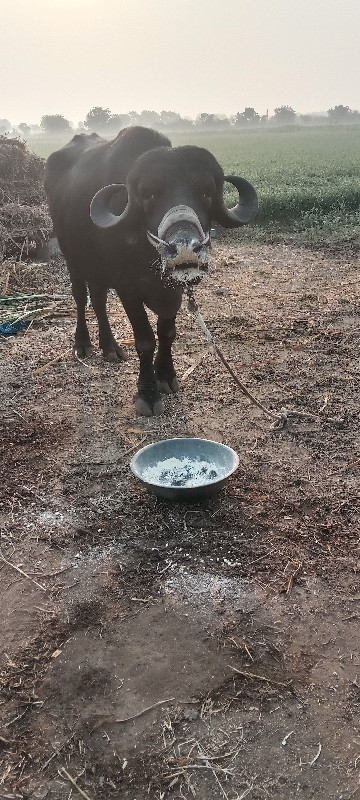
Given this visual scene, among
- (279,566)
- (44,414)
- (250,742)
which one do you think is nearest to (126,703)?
(250,742)

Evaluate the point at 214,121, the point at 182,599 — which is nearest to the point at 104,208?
the point at 182,599

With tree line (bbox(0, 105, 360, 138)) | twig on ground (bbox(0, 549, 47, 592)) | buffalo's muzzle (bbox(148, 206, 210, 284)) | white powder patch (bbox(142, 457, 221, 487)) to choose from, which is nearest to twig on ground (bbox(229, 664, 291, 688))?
twig on ground (bbox(0, 549, 47, 592))

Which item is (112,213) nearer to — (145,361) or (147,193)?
(147,193)

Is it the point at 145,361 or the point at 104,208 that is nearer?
the point at 104,208

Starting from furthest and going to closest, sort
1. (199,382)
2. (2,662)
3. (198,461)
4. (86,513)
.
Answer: (199,382)
(198,461)
(86,513)
(2,662)

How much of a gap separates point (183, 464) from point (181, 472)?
0.07 metres

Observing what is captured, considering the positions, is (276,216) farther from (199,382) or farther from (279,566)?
(279,566)

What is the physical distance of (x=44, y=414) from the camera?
4586mm

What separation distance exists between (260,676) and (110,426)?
235cm

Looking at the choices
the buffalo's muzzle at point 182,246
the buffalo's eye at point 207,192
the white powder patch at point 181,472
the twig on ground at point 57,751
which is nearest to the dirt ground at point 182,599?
the twig on ground at point 57,751

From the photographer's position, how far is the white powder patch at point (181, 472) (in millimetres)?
3450

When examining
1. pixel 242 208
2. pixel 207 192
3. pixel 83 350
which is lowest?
pixel 83 350

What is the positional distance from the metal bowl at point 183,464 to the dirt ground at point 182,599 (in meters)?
0.12

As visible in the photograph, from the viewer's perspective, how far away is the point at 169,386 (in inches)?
189
